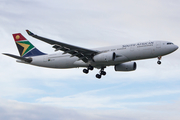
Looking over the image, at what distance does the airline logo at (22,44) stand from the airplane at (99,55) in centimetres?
251

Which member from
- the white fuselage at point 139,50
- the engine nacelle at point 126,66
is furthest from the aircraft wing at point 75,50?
the engine nacelle at point 126,66

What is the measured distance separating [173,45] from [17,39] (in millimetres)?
25819

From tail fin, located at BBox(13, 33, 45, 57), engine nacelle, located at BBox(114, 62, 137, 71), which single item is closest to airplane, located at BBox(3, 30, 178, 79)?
A: engine nacelle, located at BBox(114, 62, 137, 71)

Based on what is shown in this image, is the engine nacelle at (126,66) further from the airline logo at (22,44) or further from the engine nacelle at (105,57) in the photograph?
the airline logo at (22,44)

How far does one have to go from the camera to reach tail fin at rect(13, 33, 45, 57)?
46597 mm

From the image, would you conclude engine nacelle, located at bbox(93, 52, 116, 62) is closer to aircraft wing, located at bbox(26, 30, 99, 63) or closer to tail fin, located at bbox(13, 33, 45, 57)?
aircraft wing, located at bbox(26, 30, 99, 63)

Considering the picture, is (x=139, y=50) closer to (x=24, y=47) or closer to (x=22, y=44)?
(x=24, y=47)

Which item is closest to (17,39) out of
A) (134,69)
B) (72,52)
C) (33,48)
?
(33,48)

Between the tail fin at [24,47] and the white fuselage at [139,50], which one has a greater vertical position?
the tail fin at [24,47]

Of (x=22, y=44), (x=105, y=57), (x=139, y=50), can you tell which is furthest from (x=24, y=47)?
(x=139, y=50)

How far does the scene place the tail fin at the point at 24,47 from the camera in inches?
1835

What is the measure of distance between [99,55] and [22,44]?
16085 mm

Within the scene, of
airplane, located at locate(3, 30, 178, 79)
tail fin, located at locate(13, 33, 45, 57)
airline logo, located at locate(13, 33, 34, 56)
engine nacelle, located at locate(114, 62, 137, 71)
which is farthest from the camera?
airline logo, located at locate(13, 33, 34, 56)

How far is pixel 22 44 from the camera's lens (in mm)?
48156
